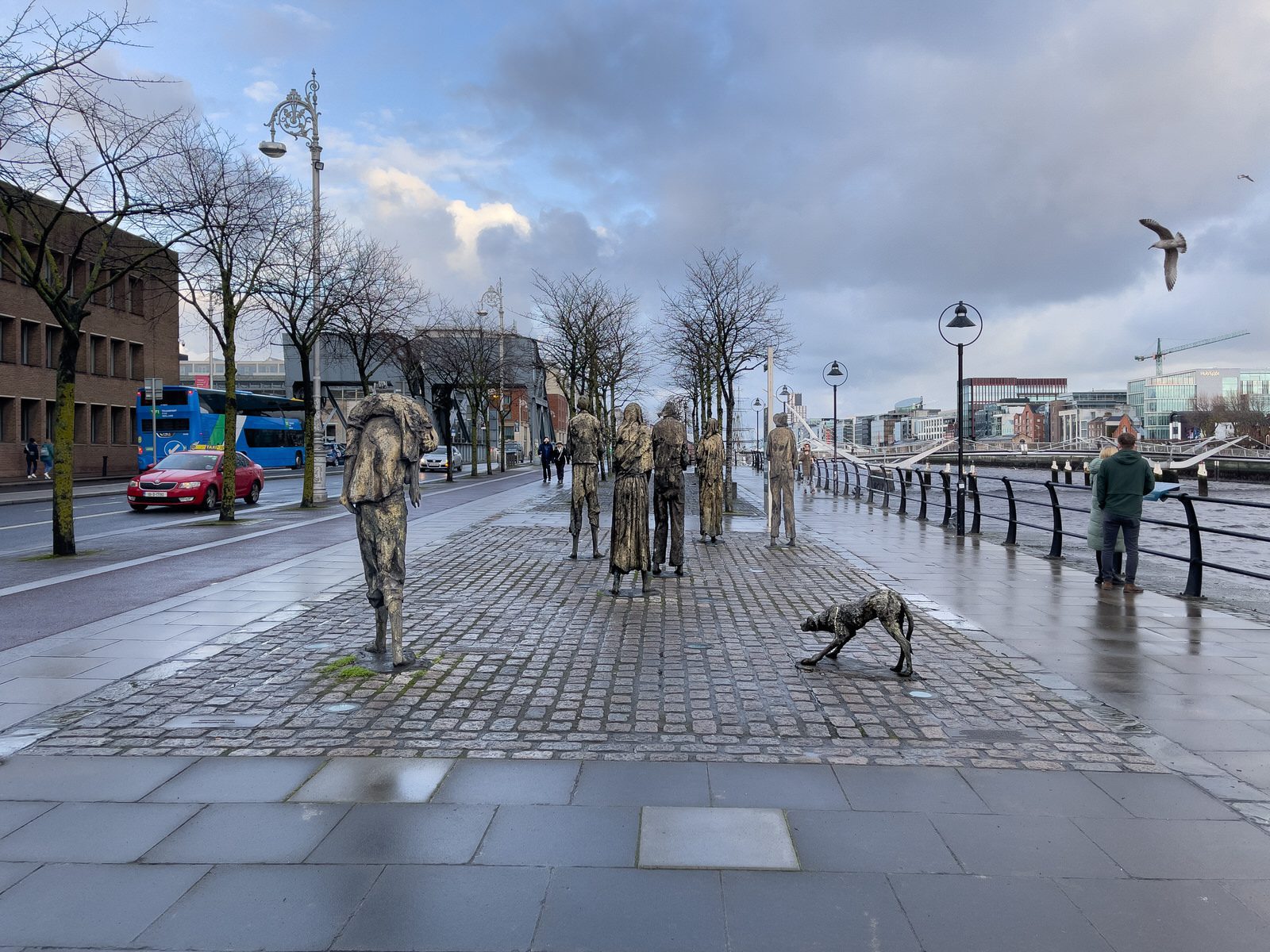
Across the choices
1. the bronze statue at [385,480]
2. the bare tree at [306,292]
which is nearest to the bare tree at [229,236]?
the bare tree at [306,292]

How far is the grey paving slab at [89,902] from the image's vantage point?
9.23 feet

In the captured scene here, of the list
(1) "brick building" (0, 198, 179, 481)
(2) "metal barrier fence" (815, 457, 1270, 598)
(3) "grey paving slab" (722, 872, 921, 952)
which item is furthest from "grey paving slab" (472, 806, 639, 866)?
(1) "brick building" (0, 198, 179, 481)

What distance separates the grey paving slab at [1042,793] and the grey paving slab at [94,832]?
10.8ft

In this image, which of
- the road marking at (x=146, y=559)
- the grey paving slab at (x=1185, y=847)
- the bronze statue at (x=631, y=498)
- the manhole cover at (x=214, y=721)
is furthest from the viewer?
the road marking at (x=146, y=559)

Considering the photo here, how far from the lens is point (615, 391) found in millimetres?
40688

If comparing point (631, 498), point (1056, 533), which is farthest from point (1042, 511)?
point (631, 498)

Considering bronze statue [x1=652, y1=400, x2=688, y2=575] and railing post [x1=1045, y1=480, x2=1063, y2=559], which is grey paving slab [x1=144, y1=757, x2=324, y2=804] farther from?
railing post [x1=1045, y1=480, x2=1063, y2=559]

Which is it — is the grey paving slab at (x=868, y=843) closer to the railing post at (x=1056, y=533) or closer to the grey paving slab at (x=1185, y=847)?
the grey paving slab at (x=1185, y=847)

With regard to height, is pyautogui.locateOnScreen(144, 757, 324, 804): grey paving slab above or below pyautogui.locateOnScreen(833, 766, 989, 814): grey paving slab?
above

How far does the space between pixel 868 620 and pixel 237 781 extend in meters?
4.04

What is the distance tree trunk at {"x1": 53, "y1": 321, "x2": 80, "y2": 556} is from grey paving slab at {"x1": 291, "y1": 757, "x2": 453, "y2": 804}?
10.0 metres

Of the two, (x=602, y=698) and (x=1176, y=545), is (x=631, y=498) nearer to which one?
(x=602, y=698)

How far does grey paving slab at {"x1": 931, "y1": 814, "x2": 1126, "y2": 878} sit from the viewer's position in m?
3.27

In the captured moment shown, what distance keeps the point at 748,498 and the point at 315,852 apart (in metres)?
26.2
